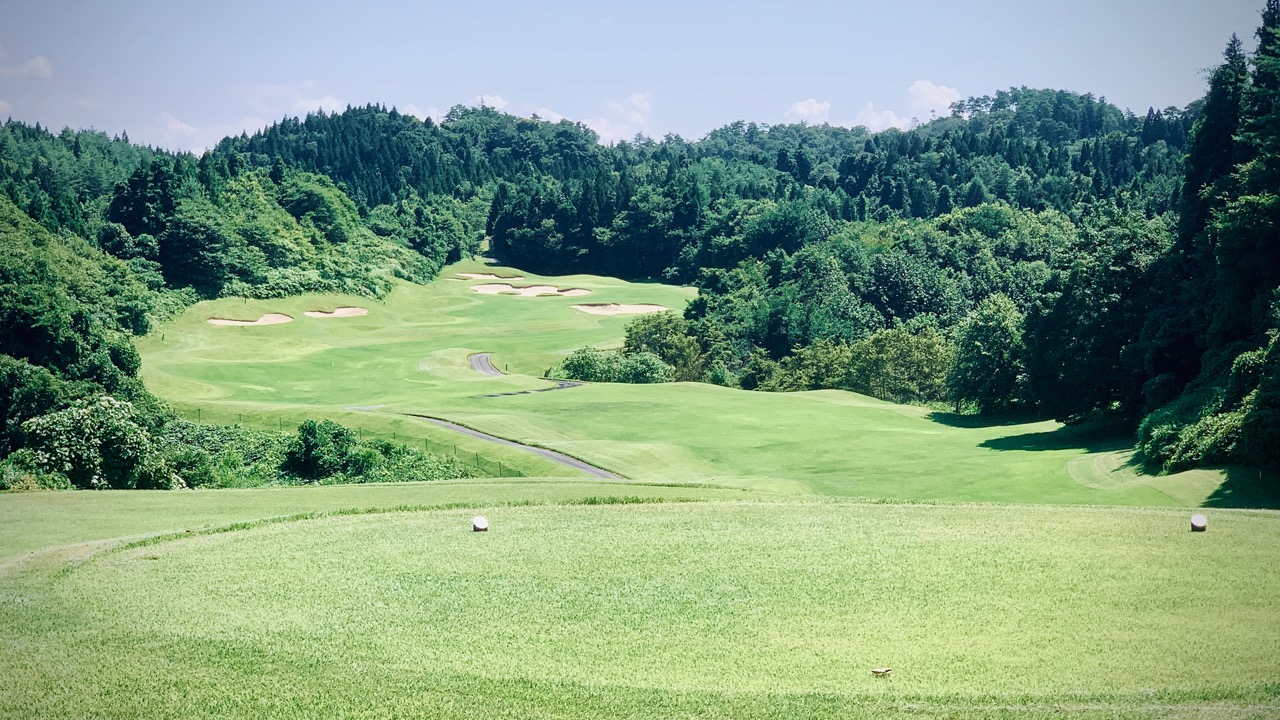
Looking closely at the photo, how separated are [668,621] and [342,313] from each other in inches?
3937

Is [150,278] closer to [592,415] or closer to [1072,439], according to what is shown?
[592,415]

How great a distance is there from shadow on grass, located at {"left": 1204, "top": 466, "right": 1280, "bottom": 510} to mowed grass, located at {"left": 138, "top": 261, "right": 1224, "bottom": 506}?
1.74ft

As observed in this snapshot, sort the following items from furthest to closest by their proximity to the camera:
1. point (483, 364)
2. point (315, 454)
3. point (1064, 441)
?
point (483, 364) → point (1064, 441) → point (315, 454)

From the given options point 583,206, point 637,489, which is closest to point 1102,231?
point 637,489

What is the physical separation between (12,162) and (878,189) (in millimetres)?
126063

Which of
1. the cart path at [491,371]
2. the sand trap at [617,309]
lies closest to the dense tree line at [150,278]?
the cart path at [491,371]

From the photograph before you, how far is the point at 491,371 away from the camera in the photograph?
90.8 meters

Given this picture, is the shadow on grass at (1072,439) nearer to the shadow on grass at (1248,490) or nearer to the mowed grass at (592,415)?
the mowed grass at (592,415)

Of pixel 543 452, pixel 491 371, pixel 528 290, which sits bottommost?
pixel 543 452

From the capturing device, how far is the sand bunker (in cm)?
13950

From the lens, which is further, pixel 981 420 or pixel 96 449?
pixel 981 420

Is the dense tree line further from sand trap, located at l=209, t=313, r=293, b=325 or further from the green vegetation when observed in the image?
sand trap, located at l=209, t=313, r=293, b=325

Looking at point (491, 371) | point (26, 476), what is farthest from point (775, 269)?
point (26, 476)

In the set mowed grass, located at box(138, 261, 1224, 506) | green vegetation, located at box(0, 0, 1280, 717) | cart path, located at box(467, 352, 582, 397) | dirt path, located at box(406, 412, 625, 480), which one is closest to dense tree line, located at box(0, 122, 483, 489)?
green vegetation, located at box(0, 0, 1280, 717)
